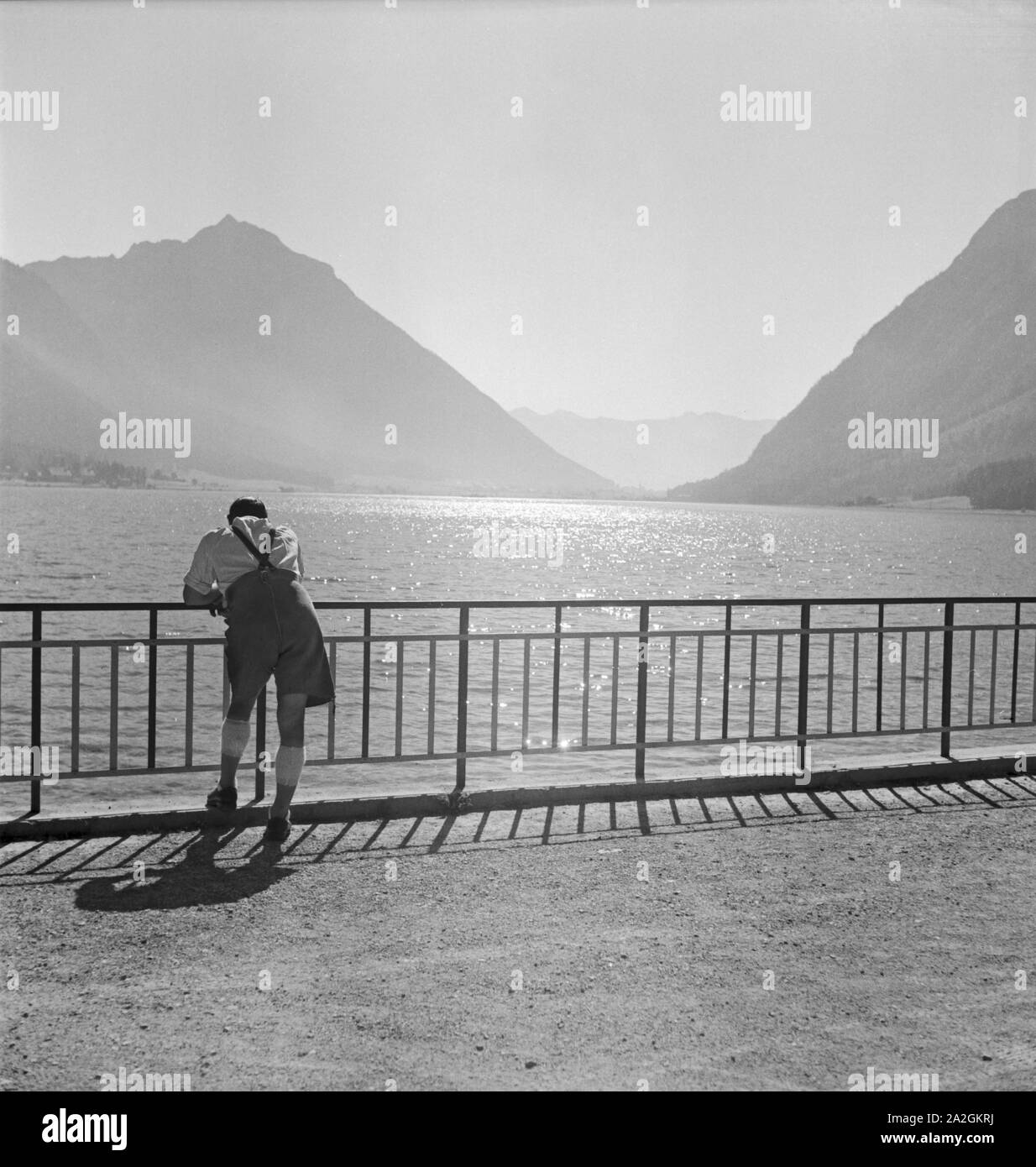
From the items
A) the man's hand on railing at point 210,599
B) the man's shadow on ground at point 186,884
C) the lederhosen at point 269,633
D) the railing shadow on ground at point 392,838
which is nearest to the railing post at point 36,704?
the railing shadow on ground at point 392,838

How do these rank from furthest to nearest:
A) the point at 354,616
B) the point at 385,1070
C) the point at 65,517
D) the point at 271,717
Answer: the point at 65,517
the point at 354,616
the point at 271,717
the point at 385,1070

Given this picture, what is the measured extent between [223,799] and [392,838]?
3.49ft

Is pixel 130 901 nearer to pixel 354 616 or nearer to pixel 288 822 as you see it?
pixel 288 822

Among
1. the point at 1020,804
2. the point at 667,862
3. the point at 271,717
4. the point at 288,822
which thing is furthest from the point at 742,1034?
the point at 271,717

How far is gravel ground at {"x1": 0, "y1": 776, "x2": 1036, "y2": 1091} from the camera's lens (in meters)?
3.79

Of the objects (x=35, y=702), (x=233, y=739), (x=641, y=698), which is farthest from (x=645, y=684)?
(x=35, y=702)

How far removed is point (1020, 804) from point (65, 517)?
143 meters

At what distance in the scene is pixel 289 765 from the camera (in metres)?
6.50

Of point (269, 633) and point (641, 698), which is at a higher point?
point (269, 633)

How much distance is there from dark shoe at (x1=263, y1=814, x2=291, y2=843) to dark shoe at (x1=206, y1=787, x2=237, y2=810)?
404 mm

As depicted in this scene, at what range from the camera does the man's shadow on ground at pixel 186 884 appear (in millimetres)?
5227

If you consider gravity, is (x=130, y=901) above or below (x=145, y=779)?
above

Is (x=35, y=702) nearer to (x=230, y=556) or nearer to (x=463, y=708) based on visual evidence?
(x=230, y=556)

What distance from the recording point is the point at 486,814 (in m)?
7.13
